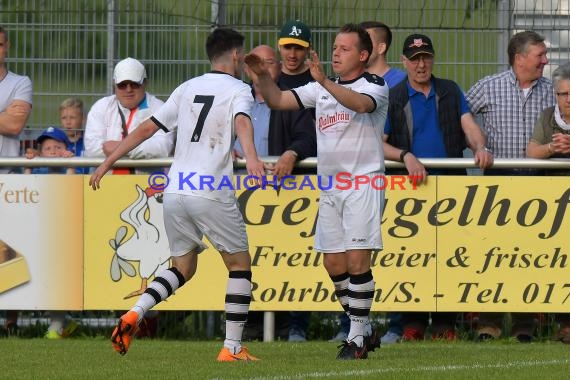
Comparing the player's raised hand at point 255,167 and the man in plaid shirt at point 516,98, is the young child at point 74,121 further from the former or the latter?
the player's raised hand at point 255,167

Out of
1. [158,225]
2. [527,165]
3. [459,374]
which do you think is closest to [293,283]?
[158,225]

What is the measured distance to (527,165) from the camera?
11898 millimetres

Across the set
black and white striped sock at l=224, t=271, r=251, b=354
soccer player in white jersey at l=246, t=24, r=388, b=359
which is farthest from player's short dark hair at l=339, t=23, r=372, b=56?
black and white striped sock at l=224, t=271, r=251, b=354

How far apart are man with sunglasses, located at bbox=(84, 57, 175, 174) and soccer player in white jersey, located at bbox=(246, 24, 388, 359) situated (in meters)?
2.49

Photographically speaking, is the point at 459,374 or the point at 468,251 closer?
the point at 459,374

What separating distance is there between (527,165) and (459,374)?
3.51m

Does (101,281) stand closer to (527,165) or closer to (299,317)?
(299,317)

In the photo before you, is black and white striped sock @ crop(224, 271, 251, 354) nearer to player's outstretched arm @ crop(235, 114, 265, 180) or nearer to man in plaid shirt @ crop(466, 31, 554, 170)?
player's outstretched arm @ crop(235, 114, 265, 180)

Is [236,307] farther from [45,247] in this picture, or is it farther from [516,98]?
[516,98]

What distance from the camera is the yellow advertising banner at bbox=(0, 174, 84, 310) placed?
1210 cm

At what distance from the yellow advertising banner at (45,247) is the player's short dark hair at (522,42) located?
3.79 m

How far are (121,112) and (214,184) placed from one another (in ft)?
9.98

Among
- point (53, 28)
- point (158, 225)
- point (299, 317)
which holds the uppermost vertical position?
point (53, 28)

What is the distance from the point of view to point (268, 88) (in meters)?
10.2
